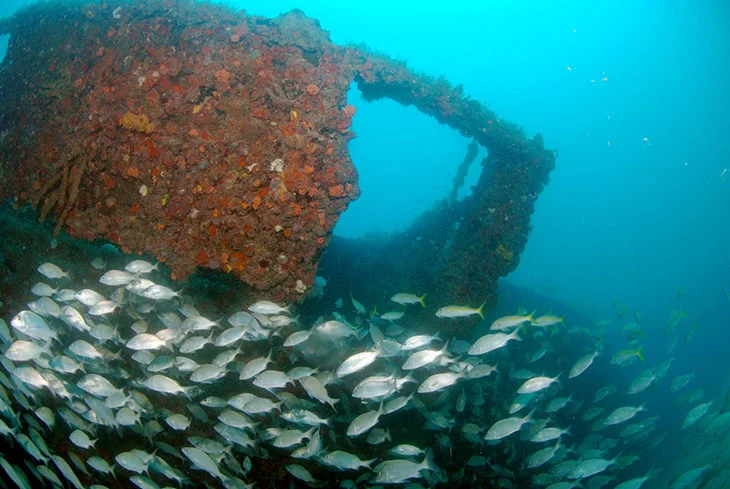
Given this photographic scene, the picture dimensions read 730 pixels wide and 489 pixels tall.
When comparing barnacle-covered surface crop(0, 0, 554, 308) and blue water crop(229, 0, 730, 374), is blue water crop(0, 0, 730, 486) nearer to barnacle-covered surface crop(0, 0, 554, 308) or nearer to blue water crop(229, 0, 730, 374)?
blue water crop(229, 0, 730, 374)

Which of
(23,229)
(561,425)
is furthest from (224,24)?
(561,425)

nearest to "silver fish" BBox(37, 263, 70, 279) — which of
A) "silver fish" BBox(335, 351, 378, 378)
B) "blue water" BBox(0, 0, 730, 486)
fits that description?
"silver fish" BBox(335, 351, 378, 378)

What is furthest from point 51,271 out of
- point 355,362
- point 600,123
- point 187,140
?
point 600,123

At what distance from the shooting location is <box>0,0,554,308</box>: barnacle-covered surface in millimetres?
4680

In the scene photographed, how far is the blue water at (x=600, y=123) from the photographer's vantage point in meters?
90.9

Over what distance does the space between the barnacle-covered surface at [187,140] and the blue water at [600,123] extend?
6441 cm

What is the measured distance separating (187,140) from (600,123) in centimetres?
19393

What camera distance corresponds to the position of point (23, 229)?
5594 millimetres

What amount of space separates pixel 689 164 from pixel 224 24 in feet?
555

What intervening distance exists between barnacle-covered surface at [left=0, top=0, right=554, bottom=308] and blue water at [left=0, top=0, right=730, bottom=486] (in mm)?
64409

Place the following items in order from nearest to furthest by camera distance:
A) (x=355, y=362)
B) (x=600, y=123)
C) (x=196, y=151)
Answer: (x=355, y=362) < (x=196, y=151) < (x=600, y=123)

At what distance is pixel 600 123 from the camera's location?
158m

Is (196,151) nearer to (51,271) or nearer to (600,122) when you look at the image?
(51,271)

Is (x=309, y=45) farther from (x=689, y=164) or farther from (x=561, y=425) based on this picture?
(x=689, y=164)
